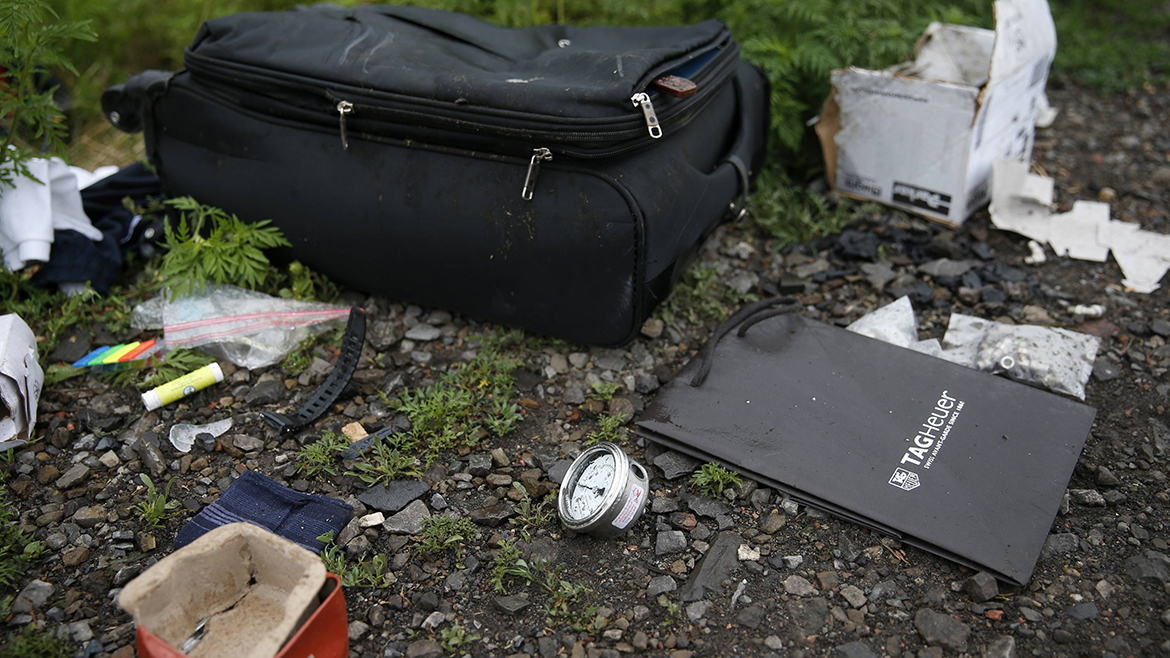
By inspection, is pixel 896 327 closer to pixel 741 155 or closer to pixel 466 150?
pixel 741 155

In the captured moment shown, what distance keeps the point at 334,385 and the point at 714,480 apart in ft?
4.15

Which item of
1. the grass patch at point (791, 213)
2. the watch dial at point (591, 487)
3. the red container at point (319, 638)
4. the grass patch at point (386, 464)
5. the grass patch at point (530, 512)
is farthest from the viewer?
the grass patch at point (791, 213)

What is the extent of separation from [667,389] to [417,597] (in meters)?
1.00

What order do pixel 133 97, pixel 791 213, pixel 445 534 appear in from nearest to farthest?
pixel 445 534 < pixel 133 97 < pixel 791 213

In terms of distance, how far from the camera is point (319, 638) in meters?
1.71

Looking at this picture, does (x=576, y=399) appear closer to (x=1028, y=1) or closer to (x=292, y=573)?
(x=292, y=573)

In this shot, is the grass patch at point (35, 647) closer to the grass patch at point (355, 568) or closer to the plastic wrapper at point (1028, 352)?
the grass patch at point (355, 568)

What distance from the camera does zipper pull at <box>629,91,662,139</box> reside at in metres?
2.34

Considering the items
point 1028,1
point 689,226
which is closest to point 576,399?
point 689,226

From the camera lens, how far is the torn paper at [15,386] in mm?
2367

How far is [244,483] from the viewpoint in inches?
89.1

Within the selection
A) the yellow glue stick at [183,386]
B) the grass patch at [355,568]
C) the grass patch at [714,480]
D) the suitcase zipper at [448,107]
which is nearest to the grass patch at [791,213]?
the suitcase zipper at [448,107]

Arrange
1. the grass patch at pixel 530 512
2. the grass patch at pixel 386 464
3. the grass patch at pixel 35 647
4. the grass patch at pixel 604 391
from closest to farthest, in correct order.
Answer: the grass patch at pixel 35 647 → the grass patch at pixel 530 512 → the grass patch at pixel 386 464 → the grass patch at pixel 604 391

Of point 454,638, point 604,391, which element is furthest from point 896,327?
point 454,638
